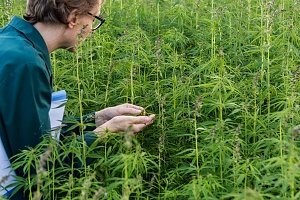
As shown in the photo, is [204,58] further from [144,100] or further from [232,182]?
[232,182]

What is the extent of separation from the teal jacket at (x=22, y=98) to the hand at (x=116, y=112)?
44cm

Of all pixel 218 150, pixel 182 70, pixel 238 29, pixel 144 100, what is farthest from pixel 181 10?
pixel 218 150

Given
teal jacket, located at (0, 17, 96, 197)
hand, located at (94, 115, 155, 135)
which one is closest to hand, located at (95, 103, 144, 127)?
hand, located at (94, 115, 155, 135)

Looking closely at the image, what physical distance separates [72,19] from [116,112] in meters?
0.66

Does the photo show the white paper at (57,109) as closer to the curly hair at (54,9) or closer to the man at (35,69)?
the man at (35,69)

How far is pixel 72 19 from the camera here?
3799 mm

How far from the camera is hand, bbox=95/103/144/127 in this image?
12.8 ft

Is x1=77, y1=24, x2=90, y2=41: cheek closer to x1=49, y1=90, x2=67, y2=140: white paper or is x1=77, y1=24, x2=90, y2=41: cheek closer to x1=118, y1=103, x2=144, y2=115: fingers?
x1=49, y1=90, x2=67, y2=140: white paper

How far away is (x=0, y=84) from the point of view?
3.41 m

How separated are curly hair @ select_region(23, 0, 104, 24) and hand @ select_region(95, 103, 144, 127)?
0.65 meters

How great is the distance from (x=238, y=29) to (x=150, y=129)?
165cm

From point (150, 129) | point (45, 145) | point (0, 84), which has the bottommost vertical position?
point (150, 129)

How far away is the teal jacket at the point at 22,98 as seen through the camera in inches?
134

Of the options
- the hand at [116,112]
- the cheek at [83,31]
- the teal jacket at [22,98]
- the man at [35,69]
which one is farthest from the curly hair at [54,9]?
the hand at [116,112]
